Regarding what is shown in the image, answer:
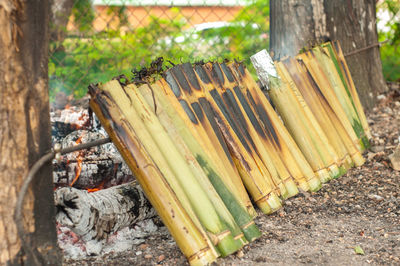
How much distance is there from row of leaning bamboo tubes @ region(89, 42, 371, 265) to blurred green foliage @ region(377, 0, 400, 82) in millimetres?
2003

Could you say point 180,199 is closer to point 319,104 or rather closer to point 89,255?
point 89,255

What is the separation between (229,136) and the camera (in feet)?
9.94

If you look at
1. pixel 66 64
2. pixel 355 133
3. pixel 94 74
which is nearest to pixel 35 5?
pixel 355 133

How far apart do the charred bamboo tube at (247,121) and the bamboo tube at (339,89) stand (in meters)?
1.14

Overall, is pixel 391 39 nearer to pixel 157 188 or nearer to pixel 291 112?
pixel 291 112

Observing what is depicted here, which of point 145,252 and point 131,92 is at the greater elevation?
point 131,92

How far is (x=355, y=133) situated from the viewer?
418cm

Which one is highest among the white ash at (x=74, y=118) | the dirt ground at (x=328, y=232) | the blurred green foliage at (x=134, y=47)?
the blurred green foliage at (x=134, y=47)

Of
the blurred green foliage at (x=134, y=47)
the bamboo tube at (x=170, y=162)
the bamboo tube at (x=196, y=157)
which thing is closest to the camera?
A: the bamboo tube at (x=170, y=162)

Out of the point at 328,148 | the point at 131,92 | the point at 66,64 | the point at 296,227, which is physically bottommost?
the point at 296,227

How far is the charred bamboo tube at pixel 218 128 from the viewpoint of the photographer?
289 centimetres

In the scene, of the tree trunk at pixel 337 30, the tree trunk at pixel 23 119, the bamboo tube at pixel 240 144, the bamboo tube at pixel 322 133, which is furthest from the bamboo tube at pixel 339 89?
the tree trunk at pixel 23 119

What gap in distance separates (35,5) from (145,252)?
4.37 ft

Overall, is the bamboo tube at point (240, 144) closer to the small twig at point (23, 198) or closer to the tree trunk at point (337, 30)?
the small twig at point (23, 198)
